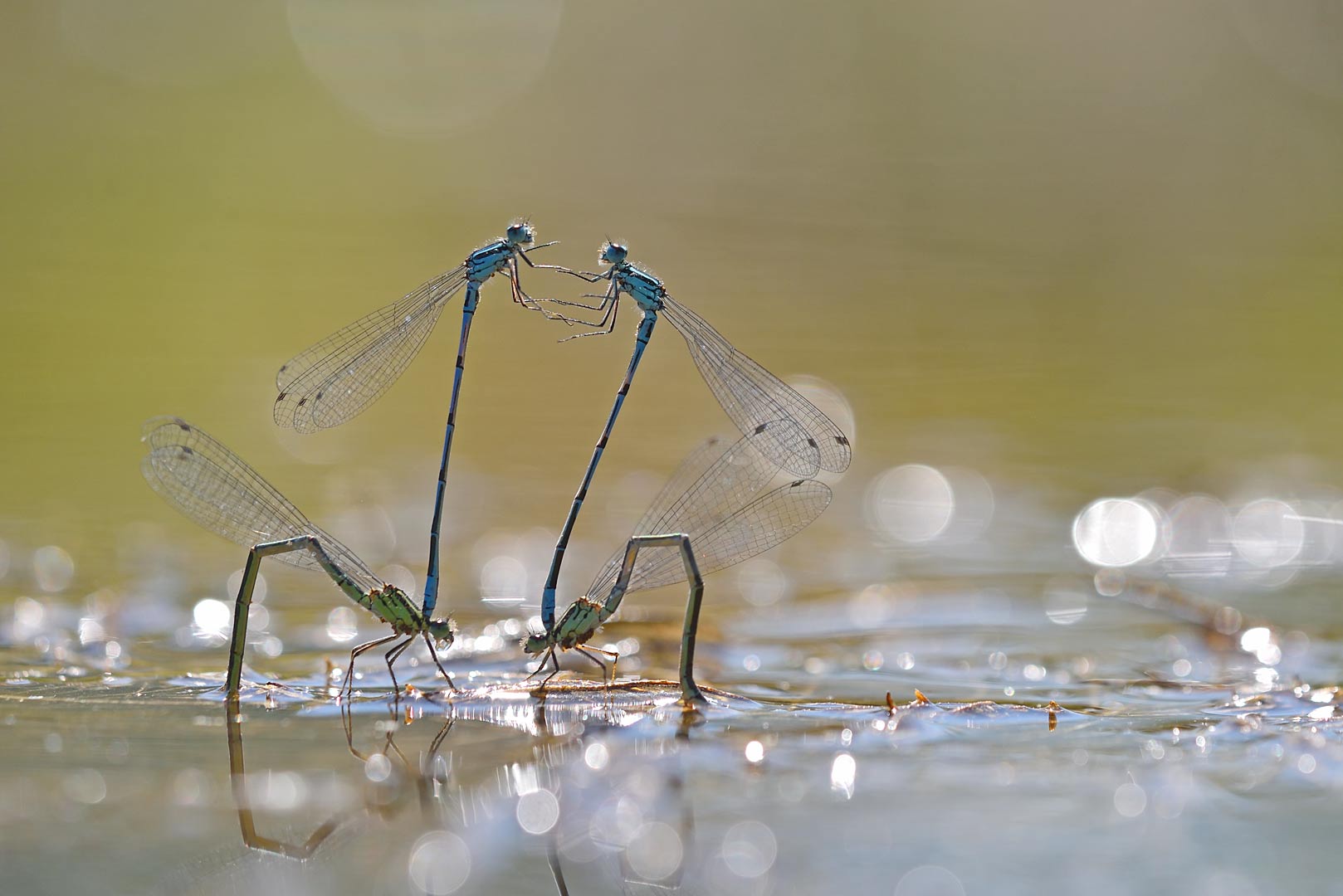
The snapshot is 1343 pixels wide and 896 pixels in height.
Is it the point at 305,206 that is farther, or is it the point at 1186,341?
the point at 305,206

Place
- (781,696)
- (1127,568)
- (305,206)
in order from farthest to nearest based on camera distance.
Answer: (305,206) < (1127,568) < (781,696)

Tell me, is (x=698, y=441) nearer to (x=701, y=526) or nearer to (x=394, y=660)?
(x=701, y=526)

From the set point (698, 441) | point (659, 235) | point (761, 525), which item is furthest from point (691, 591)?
point (659, 235)

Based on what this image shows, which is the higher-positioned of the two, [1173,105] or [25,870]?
[1173,105]

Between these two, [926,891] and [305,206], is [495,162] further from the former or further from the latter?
[926,891]

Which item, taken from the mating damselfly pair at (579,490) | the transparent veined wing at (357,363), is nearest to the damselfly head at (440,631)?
the mating damselfly pair at (579,490)

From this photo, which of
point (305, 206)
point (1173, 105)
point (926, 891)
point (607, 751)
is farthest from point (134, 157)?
point (926, 891)

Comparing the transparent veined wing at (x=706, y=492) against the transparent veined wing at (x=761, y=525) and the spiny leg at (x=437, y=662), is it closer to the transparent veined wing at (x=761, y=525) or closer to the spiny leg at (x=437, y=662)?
the transparent veined wing at (x=761, y=525)
